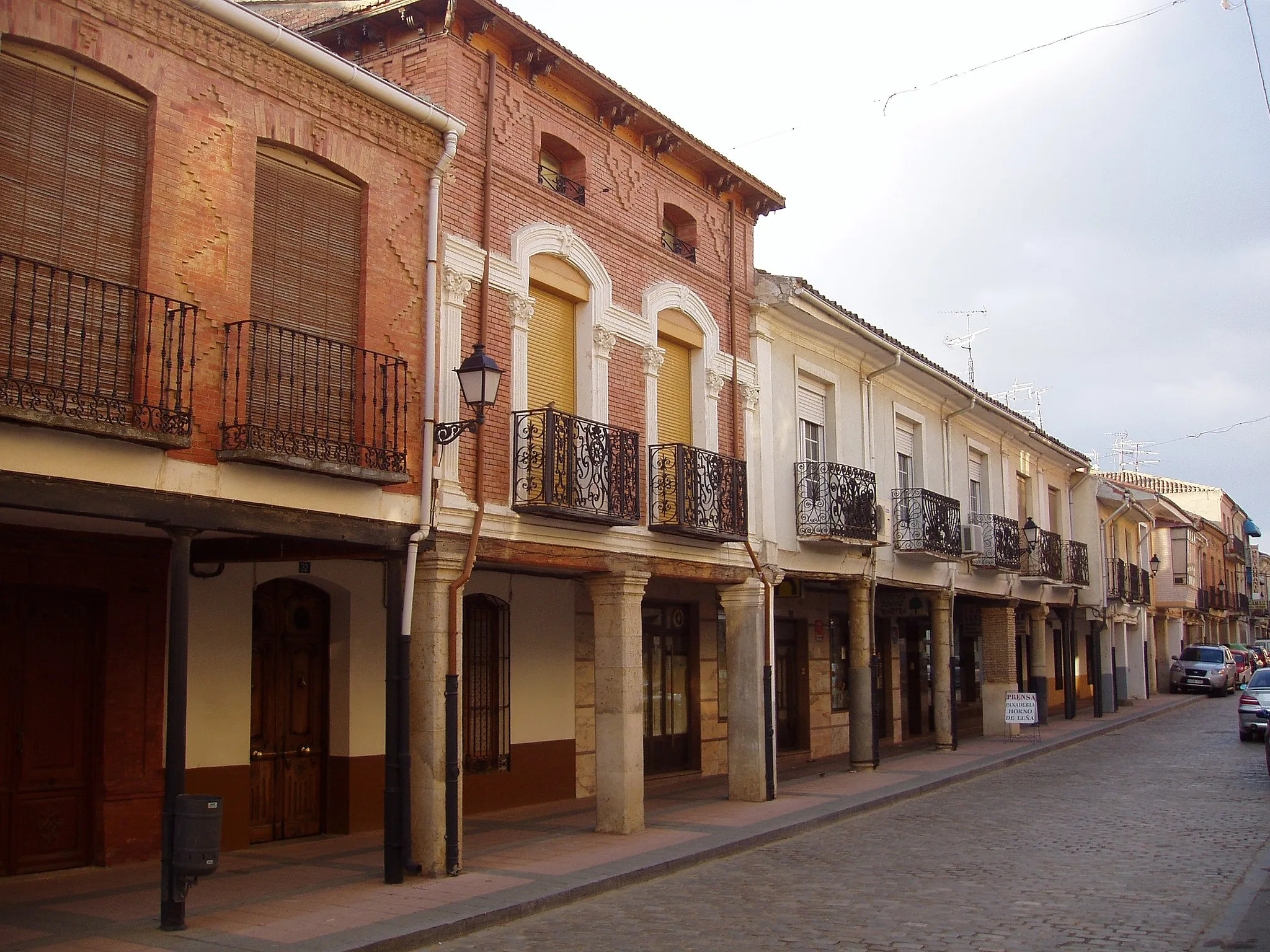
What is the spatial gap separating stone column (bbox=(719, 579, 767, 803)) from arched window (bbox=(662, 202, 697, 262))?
14.2 feet

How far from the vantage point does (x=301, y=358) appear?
9.57 m

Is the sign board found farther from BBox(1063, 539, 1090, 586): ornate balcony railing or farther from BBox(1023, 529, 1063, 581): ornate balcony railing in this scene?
BBox(1063, 539, 1090, 586): ornate balcony railing

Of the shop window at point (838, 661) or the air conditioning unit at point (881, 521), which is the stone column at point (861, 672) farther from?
the shop window at point (838, 661)

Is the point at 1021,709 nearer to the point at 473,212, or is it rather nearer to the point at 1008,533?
the point at 1008,533

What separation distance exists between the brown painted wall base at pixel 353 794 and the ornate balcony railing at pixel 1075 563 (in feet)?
65.2

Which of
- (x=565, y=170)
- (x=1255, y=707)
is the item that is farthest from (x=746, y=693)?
(x=1255, y=707)

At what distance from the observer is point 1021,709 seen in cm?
2291

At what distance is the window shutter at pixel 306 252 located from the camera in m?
9.66

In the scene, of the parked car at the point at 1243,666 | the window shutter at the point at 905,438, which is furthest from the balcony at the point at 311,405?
the parked car at the point at 1243,666

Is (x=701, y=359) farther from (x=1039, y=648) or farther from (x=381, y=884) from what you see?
(x=1039, y=648)

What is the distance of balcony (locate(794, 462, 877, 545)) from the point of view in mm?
17000

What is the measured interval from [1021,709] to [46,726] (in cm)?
1781

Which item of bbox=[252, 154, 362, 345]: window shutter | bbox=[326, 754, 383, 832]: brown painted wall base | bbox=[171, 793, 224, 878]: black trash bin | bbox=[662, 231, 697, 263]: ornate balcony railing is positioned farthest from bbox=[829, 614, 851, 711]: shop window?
bbox=[171, 793, 224, 878]: black trash bin

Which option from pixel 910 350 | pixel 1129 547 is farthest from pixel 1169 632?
pixel 910 350
